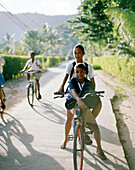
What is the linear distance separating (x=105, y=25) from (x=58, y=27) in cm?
12893

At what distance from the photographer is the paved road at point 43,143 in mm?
3170

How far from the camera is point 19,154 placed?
3.48 metres

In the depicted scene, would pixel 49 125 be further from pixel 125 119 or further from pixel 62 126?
pixel 125 119

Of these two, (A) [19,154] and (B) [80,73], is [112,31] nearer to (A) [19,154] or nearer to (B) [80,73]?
(B) [80,73]

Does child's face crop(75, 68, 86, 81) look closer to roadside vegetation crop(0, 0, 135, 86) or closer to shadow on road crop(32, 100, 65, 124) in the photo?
shadow on road crop(32, 100, 65, 124)

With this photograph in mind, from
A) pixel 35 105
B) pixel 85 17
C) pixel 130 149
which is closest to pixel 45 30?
pixel 85 17

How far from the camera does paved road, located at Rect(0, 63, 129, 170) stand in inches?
125

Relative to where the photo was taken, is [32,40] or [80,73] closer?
[80,73]

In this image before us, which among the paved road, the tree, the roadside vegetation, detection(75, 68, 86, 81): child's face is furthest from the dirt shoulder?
the tree

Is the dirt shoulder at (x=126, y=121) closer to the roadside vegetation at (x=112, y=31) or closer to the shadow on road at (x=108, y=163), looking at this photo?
the shadow on road at (x=108, y=163)

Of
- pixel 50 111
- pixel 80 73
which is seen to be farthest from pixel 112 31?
pixel 80 73

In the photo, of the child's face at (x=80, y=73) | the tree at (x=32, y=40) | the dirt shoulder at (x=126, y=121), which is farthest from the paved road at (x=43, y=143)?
the tree at (x=32, y=40)

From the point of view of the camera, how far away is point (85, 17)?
15.8 m

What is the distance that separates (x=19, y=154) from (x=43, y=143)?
0.60 m
